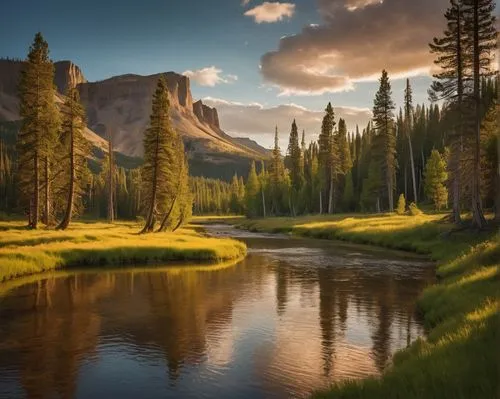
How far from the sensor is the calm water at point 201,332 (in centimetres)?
1241

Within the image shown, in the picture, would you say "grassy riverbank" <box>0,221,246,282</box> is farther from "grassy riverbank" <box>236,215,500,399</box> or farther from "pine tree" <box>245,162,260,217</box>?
"pine tree" <box>245,162,260,217</box>

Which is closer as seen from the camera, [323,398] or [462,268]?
[323,398]

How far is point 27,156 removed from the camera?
159 ft

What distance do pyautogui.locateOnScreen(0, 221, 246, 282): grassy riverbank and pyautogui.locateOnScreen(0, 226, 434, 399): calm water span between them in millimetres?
2884

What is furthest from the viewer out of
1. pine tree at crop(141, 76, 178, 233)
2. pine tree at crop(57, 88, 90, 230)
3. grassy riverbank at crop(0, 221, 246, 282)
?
pine tree at crop(141, 76, 178, 233)

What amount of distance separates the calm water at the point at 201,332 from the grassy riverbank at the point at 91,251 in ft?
9.46

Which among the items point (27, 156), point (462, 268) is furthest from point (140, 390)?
point (27, 156)

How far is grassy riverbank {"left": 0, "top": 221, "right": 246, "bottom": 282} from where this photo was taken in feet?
100.0

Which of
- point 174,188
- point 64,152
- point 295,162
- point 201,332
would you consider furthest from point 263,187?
point 201,332

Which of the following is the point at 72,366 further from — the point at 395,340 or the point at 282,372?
the point at 395,340

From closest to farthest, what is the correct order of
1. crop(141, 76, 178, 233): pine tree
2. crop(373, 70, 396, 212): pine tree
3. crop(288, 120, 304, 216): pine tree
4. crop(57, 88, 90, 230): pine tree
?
crop(57, 88, 90, 230): pine tree, crop(141, 76, 178, 233): pine tree, crop(373, 70, 396, 212): pine tree, crop(288, 120, 304, 216): pine tree

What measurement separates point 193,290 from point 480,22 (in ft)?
92.4

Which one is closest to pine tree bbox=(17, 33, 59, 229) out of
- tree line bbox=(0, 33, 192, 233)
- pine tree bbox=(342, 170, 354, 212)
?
tree line bbox=(0, 33, 192, 233)

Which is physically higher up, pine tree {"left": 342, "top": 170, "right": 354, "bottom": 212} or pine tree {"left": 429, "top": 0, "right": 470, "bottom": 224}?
pine tree {"left": 429, "top": 0, "right": 470, "bottom": 224}
